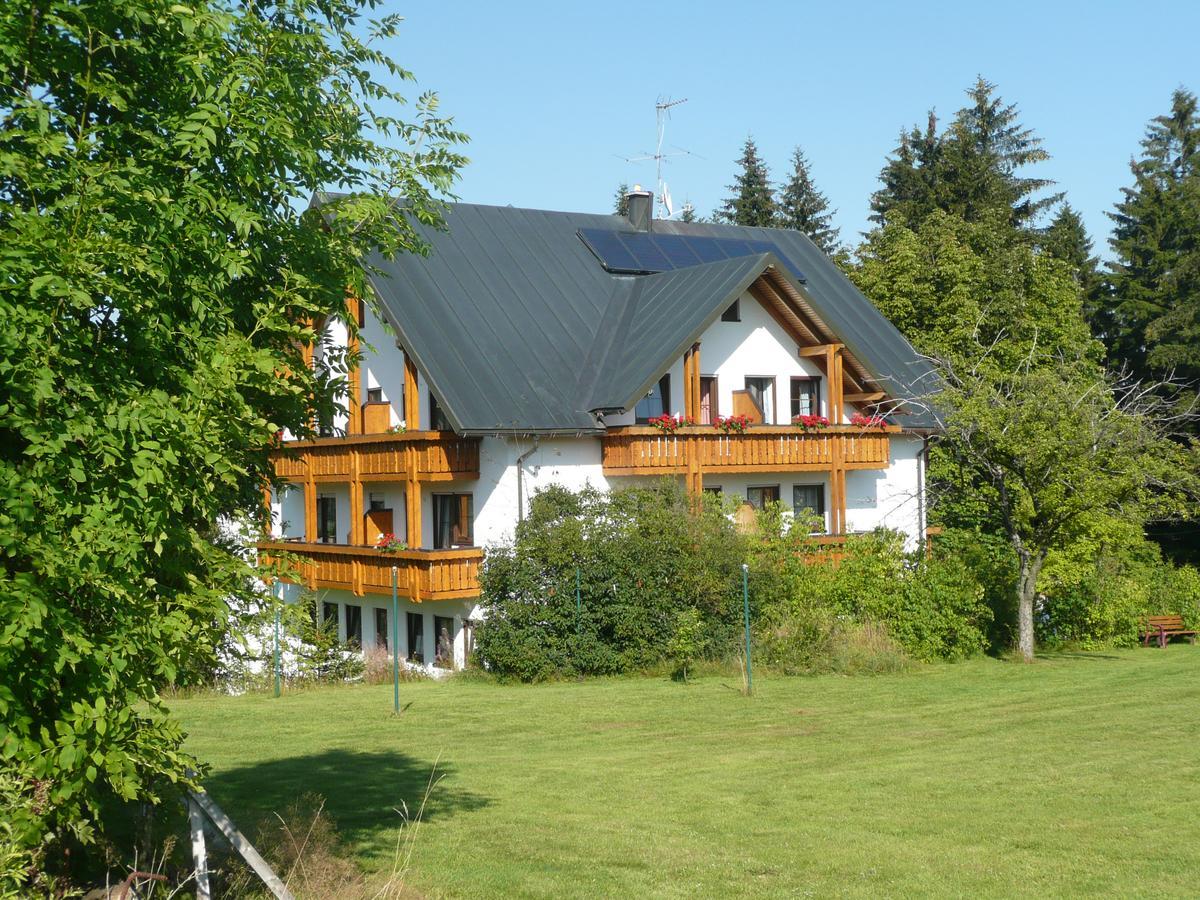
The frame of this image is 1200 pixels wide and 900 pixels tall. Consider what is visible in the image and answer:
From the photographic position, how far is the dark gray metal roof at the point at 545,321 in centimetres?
2722

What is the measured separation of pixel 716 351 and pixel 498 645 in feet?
31.4

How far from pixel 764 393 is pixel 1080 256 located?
31692 millimetres

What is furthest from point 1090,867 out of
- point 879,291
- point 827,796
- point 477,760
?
point 879,291

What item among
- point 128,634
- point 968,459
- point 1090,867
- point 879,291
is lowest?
point 1090,867

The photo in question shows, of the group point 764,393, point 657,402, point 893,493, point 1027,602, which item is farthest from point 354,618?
point 1027,602

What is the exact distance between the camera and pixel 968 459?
24.9 metres

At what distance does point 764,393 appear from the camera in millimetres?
31062

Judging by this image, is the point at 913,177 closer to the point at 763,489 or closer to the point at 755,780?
the point at 763,489

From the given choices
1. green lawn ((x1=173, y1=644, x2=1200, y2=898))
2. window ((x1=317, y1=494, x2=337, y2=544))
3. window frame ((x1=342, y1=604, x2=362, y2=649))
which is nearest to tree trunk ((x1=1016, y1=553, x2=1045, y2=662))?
green lawn ((x1=173, y1=644, x2=1200, y2=898))

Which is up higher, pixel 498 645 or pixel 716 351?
pixel 716 351

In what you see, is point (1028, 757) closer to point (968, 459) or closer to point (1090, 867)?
point (1090, 867)

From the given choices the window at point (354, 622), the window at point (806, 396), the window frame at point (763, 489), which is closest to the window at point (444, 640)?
the window at point (354, 622)

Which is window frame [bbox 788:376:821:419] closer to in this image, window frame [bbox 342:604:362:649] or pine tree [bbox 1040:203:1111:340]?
window frame [bbox 342:604:362:649]

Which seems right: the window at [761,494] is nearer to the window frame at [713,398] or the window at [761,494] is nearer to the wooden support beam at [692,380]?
the window frame at [713,398]
